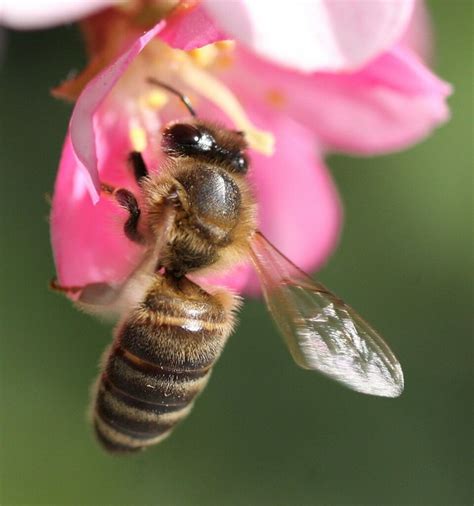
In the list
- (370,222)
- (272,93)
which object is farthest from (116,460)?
(272,93)

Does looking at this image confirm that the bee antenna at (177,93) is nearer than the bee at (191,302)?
No

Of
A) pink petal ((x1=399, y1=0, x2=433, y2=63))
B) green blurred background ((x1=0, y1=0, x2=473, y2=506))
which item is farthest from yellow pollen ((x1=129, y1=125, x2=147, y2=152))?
green blurred background ((x1=0, y1=0, x2=473, y2=506))

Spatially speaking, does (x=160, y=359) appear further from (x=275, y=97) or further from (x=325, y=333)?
(x=275, y=97)

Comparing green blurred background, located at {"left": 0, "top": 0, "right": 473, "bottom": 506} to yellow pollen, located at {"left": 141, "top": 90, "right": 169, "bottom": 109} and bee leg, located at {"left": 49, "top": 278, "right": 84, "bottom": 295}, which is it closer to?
yellow pollen, located at {"left": 141, "top": 90, "right": 169, "bottom": 109}

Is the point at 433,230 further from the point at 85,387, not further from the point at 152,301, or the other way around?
the point at 152,301

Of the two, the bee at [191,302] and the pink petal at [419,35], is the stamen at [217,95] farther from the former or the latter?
the pink petal at [419,35]

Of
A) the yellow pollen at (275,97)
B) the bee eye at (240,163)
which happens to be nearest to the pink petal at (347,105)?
the yellow pollen at (275,97)

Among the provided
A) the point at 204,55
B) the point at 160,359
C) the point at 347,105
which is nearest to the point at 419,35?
the point at 347,105
